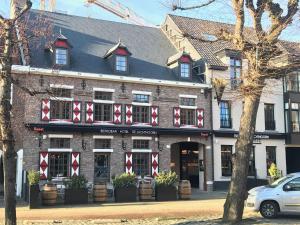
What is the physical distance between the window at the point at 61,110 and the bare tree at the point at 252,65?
1252cm

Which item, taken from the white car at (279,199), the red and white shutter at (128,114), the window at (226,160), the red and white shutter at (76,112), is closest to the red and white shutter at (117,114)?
the red and white shutter at (128,114)

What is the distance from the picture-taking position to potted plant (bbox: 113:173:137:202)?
20156 millimetres

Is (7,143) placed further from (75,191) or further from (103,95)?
(103,95)

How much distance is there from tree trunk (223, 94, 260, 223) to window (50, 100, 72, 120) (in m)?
12.9

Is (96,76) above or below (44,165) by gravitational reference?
above

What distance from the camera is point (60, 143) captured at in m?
23.5

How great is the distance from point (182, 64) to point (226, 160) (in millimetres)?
6742

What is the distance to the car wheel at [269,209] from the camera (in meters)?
14.5

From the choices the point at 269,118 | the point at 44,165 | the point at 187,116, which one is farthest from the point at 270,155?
the point at 44,165

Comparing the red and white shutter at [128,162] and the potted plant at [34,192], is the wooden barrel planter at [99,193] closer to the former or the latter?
the potted plant at [34,192]

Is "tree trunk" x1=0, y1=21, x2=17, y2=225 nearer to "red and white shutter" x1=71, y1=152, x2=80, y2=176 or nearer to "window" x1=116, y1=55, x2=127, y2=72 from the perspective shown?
"red and white shutter" x1=71, y1=152, x2=80, y2=176

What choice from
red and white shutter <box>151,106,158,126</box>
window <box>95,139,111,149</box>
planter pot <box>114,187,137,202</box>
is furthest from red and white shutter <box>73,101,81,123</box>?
planter pot <box>114,187,137,202</box>

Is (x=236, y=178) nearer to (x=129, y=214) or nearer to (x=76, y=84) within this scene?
(x=129, y=214)

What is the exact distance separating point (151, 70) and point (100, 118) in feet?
15.5
